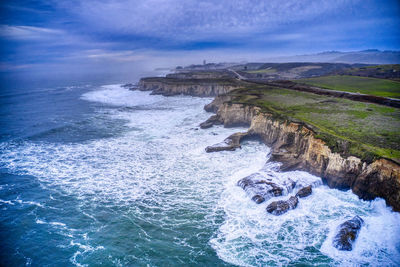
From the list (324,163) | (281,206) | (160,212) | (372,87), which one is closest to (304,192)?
(281,206)

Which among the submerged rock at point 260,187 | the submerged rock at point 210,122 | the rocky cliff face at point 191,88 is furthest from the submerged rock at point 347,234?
the rocky cliff face at point 191,88

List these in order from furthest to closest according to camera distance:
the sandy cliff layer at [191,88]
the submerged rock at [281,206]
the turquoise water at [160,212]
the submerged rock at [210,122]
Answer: the sandy cliff layer at [191,88]
the submerged rock at [210,122]
the submerged rock at [281,206]
the turquoise water at [160,212]

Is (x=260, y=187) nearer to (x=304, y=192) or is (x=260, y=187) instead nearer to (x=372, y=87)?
(x=304, y=192)

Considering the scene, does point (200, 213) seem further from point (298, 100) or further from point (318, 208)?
point (298, 100)

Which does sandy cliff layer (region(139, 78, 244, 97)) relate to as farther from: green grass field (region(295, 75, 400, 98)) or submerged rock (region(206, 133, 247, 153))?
submerged rock (region(206, 133, 247, 153))

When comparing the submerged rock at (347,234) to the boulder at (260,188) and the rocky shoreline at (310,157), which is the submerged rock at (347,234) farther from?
the boulder at (260,188)

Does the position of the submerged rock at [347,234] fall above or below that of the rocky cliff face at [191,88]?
below

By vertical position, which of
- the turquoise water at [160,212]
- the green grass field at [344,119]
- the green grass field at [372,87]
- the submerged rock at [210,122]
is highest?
the green grass field at [372,87]

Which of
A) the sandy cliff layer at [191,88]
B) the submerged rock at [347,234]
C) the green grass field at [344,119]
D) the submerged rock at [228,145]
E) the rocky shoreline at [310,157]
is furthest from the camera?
the sandy cliff layer at [191,88]
